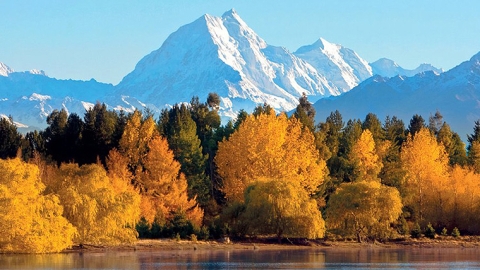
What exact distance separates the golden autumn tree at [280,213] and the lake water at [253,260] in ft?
9.69

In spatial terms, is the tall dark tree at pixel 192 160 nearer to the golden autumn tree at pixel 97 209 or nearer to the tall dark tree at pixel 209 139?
the tall dark tree at pixel 209 139

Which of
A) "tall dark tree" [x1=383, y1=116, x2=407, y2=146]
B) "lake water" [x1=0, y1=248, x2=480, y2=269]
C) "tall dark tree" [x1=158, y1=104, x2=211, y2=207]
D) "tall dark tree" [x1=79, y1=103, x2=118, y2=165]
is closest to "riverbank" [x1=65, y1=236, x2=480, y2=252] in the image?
"lake water" [x1=0, y1=248, x2=480, y2=269]

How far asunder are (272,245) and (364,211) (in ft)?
39.5

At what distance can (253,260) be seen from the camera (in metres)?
76.8

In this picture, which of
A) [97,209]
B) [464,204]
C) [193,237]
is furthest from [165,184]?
[464,204]

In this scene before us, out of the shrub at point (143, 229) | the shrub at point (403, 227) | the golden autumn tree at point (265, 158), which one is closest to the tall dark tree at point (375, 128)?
the shrub at point (403, 227)

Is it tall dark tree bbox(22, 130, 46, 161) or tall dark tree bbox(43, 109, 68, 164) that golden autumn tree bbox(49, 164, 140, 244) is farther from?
tall dark tree bbox(43, 109, 68, 164)

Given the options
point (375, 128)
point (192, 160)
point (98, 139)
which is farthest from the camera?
point (375, 128)

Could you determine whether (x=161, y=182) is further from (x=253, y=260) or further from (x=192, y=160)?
(x=253, y=260)

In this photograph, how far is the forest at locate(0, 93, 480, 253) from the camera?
82.6m

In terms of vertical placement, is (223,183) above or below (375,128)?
below

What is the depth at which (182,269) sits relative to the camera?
66.2 m

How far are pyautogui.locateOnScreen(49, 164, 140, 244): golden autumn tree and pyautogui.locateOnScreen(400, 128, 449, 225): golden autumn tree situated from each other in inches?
1612

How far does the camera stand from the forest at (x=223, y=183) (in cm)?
8262
